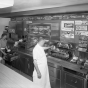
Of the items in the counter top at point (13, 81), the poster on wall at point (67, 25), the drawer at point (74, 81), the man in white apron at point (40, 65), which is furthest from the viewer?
the poster on wall at point (67, 25)

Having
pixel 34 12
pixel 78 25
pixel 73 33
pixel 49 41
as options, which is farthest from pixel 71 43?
pixel 34 12

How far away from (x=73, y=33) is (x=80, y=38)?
0.99 ft

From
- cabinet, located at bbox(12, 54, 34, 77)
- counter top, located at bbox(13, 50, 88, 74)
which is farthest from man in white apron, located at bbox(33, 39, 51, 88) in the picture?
cabinet, located at bbox(12, 54, 34, 77)

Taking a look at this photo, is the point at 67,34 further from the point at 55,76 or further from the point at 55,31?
the point at 55,76

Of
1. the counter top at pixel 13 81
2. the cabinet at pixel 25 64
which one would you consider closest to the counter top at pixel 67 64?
the cabinet at pixel 25 64

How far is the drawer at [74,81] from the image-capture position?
11.1 feet

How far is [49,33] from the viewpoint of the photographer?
484cm

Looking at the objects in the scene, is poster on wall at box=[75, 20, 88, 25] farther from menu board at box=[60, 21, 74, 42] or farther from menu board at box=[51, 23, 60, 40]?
menu board at box=[51, 23, 60, 40]

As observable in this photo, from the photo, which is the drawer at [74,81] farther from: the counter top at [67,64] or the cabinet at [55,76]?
the cabinet at [55,76]

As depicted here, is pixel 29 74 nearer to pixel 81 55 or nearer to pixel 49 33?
pixel 49 33

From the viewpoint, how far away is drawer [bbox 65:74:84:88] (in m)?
3.38

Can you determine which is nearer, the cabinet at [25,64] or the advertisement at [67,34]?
the advertisement at [67,34]

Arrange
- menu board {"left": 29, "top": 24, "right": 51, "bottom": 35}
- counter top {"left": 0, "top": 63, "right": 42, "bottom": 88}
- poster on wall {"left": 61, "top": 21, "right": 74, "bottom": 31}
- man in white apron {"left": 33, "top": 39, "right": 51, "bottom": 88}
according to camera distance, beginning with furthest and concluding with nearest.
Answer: menu board {"left": 29, "top": 24, "right": 51, "bottom": 35}, poster on wall {"left": 61, "top": 21, "right": 74, "bottom": 31}, man in white apron {"left": 33, "top": 39, "right": 51, "bottom": 88}, counter top {"left": 0, "top": 63, "right": 42, "bottom": 88}

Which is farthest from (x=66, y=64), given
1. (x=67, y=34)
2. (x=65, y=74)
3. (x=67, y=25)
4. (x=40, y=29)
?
(x=40, y=29)
